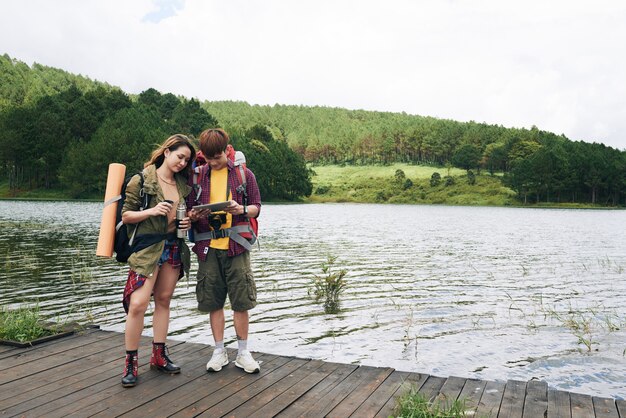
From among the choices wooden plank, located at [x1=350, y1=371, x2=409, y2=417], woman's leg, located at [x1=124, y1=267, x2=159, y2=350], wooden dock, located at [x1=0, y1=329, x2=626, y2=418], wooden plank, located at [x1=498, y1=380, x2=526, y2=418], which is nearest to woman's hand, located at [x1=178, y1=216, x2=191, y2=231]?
woman's leg, located at [x1=124, y1=267, x2=159, y2=350]

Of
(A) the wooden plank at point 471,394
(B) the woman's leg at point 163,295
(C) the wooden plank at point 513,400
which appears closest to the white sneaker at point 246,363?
(B) the woman's leg at point 163,295

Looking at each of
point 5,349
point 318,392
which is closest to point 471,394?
point 318,392

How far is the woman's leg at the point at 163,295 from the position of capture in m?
5.30

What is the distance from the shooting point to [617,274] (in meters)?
17.4

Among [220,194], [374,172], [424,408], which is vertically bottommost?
[424,408]

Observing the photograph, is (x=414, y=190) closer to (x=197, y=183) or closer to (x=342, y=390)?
(x=197, y=183)

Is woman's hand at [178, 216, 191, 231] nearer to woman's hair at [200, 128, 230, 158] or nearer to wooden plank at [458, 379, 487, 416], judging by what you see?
woman's hair at [200, 128, 230, 158]

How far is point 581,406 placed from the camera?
454cm

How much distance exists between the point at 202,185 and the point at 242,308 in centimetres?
139

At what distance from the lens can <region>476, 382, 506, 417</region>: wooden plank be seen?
439 cm

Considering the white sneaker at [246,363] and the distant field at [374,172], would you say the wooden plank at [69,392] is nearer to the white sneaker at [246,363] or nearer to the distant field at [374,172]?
the white sneaker at [246,363]

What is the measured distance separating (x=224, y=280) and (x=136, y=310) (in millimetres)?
941

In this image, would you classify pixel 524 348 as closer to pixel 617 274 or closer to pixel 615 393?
pixel 615 393

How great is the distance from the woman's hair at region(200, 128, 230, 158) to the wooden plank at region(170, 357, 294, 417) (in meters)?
2.32
